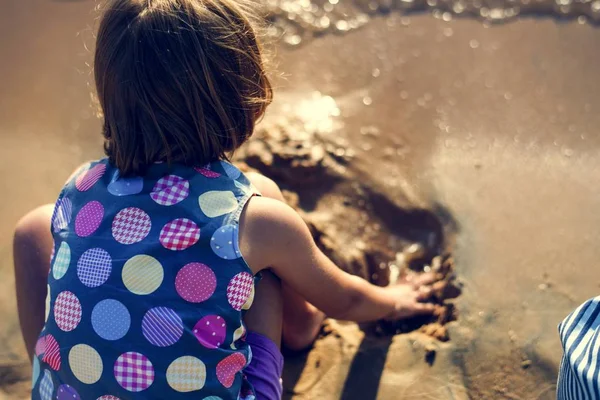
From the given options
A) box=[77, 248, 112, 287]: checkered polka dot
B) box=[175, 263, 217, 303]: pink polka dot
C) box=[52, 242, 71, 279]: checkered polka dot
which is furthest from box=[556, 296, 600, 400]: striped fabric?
box=[52, 242, 71, 279]: checkered polka dot

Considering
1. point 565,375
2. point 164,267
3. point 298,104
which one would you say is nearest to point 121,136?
point 164,267

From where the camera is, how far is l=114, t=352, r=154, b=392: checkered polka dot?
1352 mm

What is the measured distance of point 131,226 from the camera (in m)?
1.39

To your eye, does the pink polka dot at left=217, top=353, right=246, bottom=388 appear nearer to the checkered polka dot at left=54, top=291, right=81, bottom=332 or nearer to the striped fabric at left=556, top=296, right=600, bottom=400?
the checkered polka dot at left=54, top=291, right=81, bottom=332

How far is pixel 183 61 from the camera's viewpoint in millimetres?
1396

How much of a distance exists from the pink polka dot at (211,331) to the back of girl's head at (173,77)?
1.13 ft

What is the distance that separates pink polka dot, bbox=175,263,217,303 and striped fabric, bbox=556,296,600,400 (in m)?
0.69

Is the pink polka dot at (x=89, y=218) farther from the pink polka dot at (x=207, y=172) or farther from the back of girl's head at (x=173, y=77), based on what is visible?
the pink polka dot at (x=207, y=172)

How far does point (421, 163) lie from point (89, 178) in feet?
3.99

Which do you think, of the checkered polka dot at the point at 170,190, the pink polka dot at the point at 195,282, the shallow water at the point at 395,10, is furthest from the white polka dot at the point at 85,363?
the shallow water at the point at 395,10

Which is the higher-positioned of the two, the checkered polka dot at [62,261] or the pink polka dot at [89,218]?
the pink polka dot at [89,218]

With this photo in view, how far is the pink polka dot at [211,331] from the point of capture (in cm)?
136

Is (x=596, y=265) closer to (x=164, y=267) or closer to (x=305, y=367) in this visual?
(x=305, y=367)

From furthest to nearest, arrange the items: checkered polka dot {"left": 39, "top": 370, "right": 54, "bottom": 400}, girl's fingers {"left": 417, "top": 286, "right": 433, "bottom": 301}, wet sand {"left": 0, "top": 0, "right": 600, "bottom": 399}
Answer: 1. girl's fingers {"left": 417, "top": 286, "right": 433, "bottom": 301}
2. wet sand {"left": 0, "top": 0, "right": 600, "bottom": 399}
3. checkered polka dot {"left": 39, "top": 370, "right": 54, "bottom": 400}
